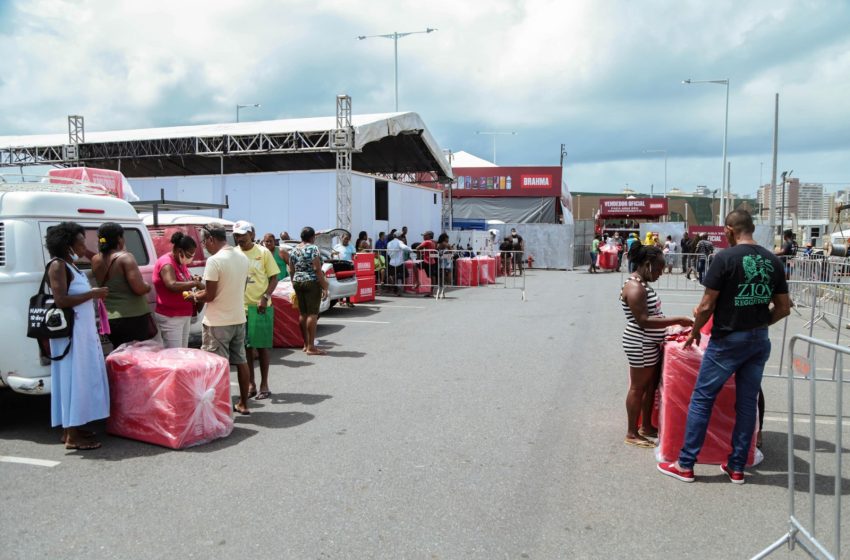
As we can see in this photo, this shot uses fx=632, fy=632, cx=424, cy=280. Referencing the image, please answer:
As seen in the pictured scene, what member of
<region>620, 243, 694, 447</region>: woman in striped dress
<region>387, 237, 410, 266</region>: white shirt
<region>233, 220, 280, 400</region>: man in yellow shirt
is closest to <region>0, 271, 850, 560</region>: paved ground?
<region>233, 220, 280, 400</region>: man in yellow shirt

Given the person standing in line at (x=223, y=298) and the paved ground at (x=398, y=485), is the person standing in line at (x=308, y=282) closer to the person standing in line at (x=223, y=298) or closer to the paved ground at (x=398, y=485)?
the paved ground at (x=398, y=485)

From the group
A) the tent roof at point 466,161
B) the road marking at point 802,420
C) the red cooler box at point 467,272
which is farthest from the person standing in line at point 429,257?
the tent roof at point 466,161

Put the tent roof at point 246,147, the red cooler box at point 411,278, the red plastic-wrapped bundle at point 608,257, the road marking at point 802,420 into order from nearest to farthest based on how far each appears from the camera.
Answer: the road marking at point 802,420
the red cooler box at point 411,278
the tent roof at point 246,147
the red plastic-wrapped bundle at point 608,257

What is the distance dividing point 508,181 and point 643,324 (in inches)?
1351

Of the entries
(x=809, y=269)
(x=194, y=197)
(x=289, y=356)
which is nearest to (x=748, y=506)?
(x=289, y=356)

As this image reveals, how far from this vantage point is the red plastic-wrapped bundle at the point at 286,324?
955 cm

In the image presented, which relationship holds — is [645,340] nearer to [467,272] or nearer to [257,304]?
[257,304]

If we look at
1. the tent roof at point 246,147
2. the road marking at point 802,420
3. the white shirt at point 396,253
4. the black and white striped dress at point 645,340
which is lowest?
the road marking at point 802,420

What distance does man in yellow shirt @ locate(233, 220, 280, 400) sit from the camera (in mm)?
6656

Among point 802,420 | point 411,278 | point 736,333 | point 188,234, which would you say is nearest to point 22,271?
→ point 188,234

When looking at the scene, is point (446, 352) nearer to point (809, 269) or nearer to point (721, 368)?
point (721, 368)

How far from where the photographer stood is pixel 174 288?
19.7ft

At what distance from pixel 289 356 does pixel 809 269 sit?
1122 cm

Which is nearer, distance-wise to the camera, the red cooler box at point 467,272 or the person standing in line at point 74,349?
the person standing in line at point 74,349
